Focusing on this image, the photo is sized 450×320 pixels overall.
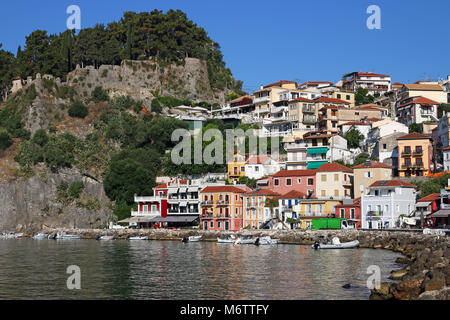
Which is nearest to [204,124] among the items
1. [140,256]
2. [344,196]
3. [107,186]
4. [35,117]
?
[107,186]

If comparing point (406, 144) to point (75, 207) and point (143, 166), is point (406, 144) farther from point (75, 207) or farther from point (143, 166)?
point (75, 207)

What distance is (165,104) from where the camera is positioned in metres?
110

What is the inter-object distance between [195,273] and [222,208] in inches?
1381

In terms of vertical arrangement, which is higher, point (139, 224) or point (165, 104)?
point (165, 104)

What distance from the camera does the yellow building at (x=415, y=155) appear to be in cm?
Result: 7225

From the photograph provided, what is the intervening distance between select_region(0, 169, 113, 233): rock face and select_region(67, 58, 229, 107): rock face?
25382 millimetres

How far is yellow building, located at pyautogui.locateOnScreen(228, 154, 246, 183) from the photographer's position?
82625 mm

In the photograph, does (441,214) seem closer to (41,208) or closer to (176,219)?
(176,219)

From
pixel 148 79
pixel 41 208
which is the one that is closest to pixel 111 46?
pixel 148 79

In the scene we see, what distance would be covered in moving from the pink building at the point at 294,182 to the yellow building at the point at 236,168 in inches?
281

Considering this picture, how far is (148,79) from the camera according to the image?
11362 centimetres

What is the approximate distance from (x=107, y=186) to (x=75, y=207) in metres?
6.31
